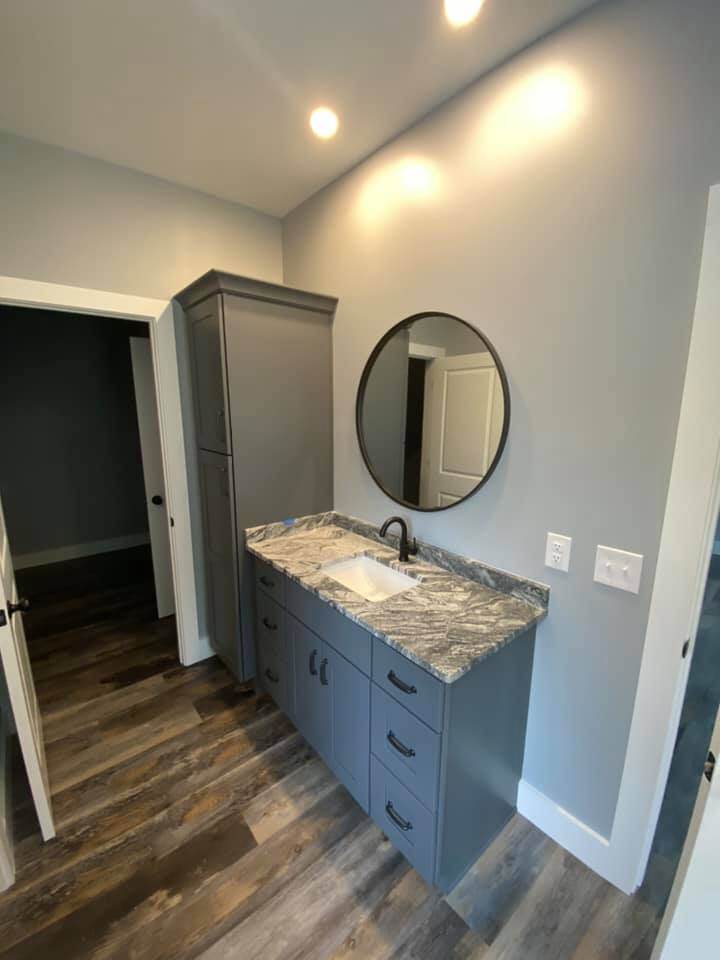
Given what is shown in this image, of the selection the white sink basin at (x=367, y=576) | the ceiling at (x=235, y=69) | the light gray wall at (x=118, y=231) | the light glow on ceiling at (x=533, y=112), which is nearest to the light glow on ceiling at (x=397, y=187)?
the ceiling at (x=235, y=69)

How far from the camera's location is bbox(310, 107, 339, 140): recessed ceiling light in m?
1.58

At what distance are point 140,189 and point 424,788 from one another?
2.84m

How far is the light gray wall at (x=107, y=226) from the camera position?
174 centimetres

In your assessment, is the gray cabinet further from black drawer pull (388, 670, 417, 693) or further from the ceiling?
the ceiling

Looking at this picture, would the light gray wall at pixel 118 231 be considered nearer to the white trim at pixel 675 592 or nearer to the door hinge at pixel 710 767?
the white trim at pixel 675 592

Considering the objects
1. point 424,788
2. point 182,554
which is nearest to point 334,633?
point 424,788

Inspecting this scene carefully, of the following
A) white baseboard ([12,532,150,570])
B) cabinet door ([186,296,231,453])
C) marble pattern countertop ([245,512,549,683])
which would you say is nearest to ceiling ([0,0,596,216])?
cabinet door ([186,296,231,453])

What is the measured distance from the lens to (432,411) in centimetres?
176

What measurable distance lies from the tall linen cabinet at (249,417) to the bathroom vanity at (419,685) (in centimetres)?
37

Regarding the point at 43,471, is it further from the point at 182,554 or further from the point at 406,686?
the point at 406,686

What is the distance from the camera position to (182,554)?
2.36m

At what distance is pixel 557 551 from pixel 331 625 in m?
0.87

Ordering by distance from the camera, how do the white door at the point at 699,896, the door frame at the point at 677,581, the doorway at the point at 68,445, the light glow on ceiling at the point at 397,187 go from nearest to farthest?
the white door at the point at 699,896
the door frame at the point at 677,581
the light glow on ceiling at the point at 397,187
the doorway at the point at 68,445

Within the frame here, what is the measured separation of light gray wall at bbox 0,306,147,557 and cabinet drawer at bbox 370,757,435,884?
4.05 m
